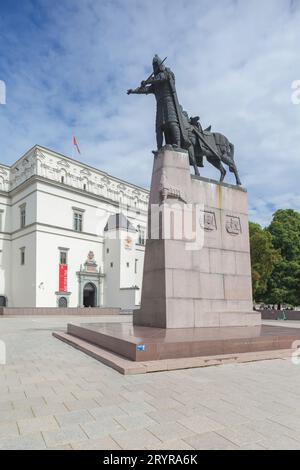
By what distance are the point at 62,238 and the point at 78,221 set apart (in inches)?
139

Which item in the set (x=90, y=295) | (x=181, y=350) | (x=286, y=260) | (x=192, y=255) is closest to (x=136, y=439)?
(x=181, y=350)

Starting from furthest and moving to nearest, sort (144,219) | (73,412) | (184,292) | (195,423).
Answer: (144,219), (184,292), (73,412), (195,423)

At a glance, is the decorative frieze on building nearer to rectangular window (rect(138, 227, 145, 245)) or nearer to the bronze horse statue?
rectangular window (rect(138, 227, 145, 245))

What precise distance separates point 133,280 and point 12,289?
13.8 meters

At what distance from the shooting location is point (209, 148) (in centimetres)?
1368

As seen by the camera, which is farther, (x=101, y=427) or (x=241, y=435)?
(x=101, y=427)

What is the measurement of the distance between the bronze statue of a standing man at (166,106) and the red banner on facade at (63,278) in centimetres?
2925

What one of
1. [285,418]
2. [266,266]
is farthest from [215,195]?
[266,266]

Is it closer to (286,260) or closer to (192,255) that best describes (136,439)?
(192,255)

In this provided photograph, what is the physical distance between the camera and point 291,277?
38719mm

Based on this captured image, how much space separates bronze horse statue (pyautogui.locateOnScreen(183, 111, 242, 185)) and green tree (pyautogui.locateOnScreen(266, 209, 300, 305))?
2778 centimetres

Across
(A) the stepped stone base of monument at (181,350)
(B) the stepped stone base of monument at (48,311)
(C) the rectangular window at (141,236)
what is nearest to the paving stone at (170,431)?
(A) the stepped stone base of monument at (181,350)

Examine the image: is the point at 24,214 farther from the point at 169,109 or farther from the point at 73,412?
the point at 73,412

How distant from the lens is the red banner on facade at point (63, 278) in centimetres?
3903
